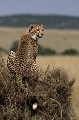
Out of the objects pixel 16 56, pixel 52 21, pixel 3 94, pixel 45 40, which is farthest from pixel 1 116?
pixel 52 21

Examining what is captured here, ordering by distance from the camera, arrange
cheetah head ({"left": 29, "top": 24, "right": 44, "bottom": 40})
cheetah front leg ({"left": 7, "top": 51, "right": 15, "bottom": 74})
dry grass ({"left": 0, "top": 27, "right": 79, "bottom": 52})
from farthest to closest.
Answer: dry grass ({"left": 0, "top": 27, "right": 79, "bottom": 52})
cheetah front leg ({"left": 7, "top": 51, "right": 15, "bottom": 74})
cheetah head ({"left": 29, "top": 24, "right": 44, "bottom": 40})

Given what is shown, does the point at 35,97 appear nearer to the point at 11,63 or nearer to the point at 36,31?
the point at 11,63

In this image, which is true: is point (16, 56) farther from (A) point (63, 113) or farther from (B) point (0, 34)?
(B) point (0, 34)

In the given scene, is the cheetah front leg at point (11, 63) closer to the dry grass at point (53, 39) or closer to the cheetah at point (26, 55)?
the cheetah at point (26, 55)

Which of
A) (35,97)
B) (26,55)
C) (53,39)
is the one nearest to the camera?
(35,97)

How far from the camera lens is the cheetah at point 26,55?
8312mm

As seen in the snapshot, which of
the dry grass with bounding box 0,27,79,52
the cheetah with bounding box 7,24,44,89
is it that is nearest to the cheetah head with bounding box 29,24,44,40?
the cheetah with bounding box 7,24,44,89

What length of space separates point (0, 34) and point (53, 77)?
7544 cm

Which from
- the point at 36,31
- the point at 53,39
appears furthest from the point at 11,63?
the point at 53,39

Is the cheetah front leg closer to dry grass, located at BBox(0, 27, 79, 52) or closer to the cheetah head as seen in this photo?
the cheetah head

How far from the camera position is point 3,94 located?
8227 millimetres

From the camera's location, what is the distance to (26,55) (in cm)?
843

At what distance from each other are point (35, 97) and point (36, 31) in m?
0.97

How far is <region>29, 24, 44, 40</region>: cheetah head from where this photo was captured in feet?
26.9
